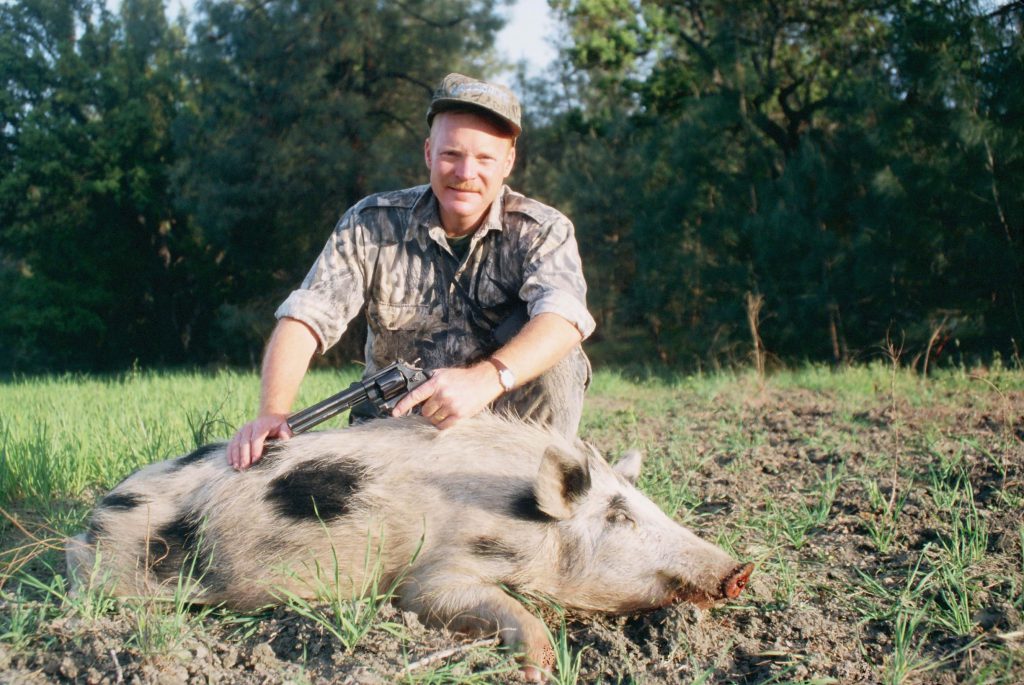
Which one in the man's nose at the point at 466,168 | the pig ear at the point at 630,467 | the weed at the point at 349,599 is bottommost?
the weed at the point at 349,599

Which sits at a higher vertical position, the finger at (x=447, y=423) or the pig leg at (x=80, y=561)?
the finger at (x=447, y=423)

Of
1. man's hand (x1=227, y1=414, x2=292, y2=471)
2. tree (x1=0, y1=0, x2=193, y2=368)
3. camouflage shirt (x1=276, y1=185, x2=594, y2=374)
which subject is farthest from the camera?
tree (x1=0, y1=0, x2=193, y2=368)

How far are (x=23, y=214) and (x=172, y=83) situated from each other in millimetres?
5762

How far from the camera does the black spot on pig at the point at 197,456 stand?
2.81m

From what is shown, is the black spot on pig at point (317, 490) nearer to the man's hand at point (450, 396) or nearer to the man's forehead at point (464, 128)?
the man's hand at point (450, 396)

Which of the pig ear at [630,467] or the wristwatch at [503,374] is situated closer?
the wristwatch at [503,374]

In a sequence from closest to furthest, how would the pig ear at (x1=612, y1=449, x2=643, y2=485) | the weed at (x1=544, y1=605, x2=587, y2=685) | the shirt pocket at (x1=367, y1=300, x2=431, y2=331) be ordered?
the weed at (x1=544, y1=605, x2=587, y2=685), the pig ear at (x1=612, y1=449, x2=643, y2=485), the shirt pocket at (x1=367, y1=300, x2=431, y2=331)

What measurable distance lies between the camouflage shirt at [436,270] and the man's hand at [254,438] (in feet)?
2.67

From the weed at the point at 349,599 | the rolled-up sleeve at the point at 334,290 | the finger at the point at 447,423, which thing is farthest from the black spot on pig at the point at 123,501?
the finger at the point at 447,423

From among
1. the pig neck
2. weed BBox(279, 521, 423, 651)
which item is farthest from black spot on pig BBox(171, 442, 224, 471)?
the pig neck

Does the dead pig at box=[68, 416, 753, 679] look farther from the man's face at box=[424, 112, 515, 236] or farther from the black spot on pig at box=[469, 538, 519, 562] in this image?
the man's face at box=[424, 112, 515, 236]

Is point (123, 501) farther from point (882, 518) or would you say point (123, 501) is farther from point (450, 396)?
point (882, 518)

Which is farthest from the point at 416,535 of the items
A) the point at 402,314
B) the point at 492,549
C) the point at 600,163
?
the point at 600,163

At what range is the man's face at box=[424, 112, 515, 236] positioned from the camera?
11.0ft
